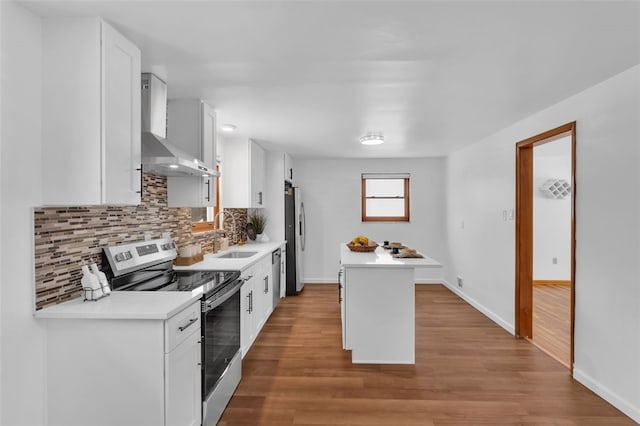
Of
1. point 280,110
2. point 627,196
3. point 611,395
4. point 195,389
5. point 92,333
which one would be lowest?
point 611,395

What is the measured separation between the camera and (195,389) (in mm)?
2076

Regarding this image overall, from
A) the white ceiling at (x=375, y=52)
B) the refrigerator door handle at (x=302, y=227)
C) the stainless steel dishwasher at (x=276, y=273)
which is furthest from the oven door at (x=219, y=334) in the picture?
the refrigerator door handle at (x=302, y=227)

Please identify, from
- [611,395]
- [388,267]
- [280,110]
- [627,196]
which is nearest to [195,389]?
[388,267]

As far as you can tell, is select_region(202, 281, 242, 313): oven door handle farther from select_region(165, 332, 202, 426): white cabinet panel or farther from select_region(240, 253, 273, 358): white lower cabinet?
select_region(240, 253, 273, 358): white lower cabinet

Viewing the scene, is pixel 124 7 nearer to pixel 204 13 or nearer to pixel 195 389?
pixel 204 13

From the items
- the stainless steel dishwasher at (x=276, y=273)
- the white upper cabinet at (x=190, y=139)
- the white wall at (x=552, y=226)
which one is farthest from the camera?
the white wall at (x=552, y=226)

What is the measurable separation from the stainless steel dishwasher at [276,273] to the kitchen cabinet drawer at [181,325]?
8.67 ft

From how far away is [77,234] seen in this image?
6.98 feet

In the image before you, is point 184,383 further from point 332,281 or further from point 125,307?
point 332,281

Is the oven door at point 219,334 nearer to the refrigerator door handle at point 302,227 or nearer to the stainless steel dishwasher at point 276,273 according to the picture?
the stainless steel dishwasher at point 276,273

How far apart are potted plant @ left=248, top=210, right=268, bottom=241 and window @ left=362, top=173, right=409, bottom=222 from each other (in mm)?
2096

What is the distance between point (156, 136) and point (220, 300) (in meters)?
Result: 1.18

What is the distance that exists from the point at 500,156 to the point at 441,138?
0.78 m

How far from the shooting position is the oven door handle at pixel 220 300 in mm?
2222
